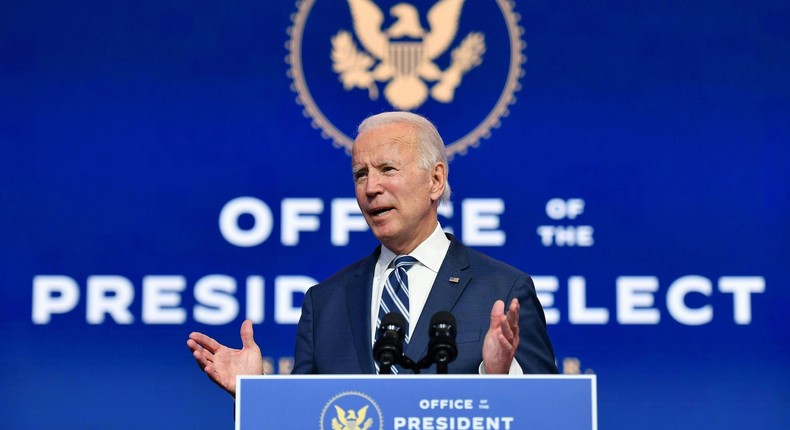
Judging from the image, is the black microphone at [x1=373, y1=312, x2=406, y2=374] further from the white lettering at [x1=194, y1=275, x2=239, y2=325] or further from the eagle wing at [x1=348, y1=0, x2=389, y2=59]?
the eagle wing at [x1=348, y1=0, x2=389, y2=59]

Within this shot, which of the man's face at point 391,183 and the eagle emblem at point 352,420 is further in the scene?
the man's face at point 391,183

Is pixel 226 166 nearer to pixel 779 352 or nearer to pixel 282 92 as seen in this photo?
pixel 282 92

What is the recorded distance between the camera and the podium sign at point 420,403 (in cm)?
191

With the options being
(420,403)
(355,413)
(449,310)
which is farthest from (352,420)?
(449,310)

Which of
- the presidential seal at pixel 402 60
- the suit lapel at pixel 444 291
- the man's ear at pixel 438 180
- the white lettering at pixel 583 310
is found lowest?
the suit lapel at pixel 444 291

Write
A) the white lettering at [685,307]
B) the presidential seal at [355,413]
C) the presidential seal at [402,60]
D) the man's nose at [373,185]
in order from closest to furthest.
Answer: the presidential seal at [355,413] → the man's nose at [373,185] → the white lettering at [685,307] → the presidential seal at [402,60]

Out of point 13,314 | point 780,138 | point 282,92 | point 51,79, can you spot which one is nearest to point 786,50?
point 780,138

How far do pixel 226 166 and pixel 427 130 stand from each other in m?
1.79

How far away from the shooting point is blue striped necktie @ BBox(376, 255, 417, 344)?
269cm

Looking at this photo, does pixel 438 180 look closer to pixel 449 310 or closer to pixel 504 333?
pixel 449 310

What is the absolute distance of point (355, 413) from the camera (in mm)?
1908

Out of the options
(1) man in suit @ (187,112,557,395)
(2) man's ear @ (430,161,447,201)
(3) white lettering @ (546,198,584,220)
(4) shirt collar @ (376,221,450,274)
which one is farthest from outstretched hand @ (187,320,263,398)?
(3) white lettering @ (546,198,584,220)

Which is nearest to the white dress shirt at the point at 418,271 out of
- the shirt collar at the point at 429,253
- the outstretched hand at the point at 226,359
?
the shirt collar at the point at 429,253

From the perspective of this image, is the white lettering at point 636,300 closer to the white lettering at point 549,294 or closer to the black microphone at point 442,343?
the white lettering at point 549,294
